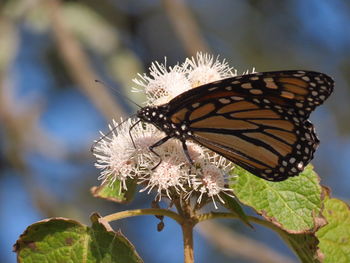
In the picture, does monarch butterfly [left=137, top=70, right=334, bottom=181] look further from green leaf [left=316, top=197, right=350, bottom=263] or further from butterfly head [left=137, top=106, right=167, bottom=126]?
Answer: green leaf [left=316, top=197, right=350, bottom=263]

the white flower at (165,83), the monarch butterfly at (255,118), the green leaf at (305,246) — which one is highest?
the white flower at (165,83)

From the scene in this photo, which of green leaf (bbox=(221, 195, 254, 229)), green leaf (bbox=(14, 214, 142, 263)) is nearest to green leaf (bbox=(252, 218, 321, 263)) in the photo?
green leaf (bbox=(221, 195, 254, 229))

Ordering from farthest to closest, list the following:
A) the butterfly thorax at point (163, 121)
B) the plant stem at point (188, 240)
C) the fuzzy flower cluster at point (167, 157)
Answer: the butterfly thorax at point (163, 121)
the fuzzy flower cluster at point (167, 157)
the plant stem at point (188, 240)

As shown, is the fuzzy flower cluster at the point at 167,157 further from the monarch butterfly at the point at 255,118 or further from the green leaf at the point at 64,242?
the green leaf at the point at 64,242

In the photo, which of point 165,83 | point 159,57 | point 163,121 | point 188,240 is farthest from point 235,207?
point 159,57

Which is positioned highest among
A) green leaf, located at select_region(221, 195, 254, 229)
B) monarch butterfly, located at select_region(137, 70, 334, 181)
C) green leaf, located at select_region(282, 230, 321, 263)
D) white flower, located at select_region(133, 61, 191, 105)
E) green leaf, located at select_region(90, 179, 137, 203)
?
white flower, located at select_region(133, 61, 191, 105)

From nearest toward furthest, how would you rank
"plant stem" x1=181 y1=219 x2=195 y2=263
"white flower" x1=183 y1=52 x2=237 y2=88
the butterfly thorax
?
"plant stem" x1=181 y1=219 x2=195 y2=263, the butterfly thorax, "white flower" x1=183 y1=52 x2=237 y2=88

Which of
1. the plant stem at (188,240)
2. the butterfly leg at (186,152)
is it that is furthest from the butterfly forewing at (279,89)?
the plant stem at (188,240)
